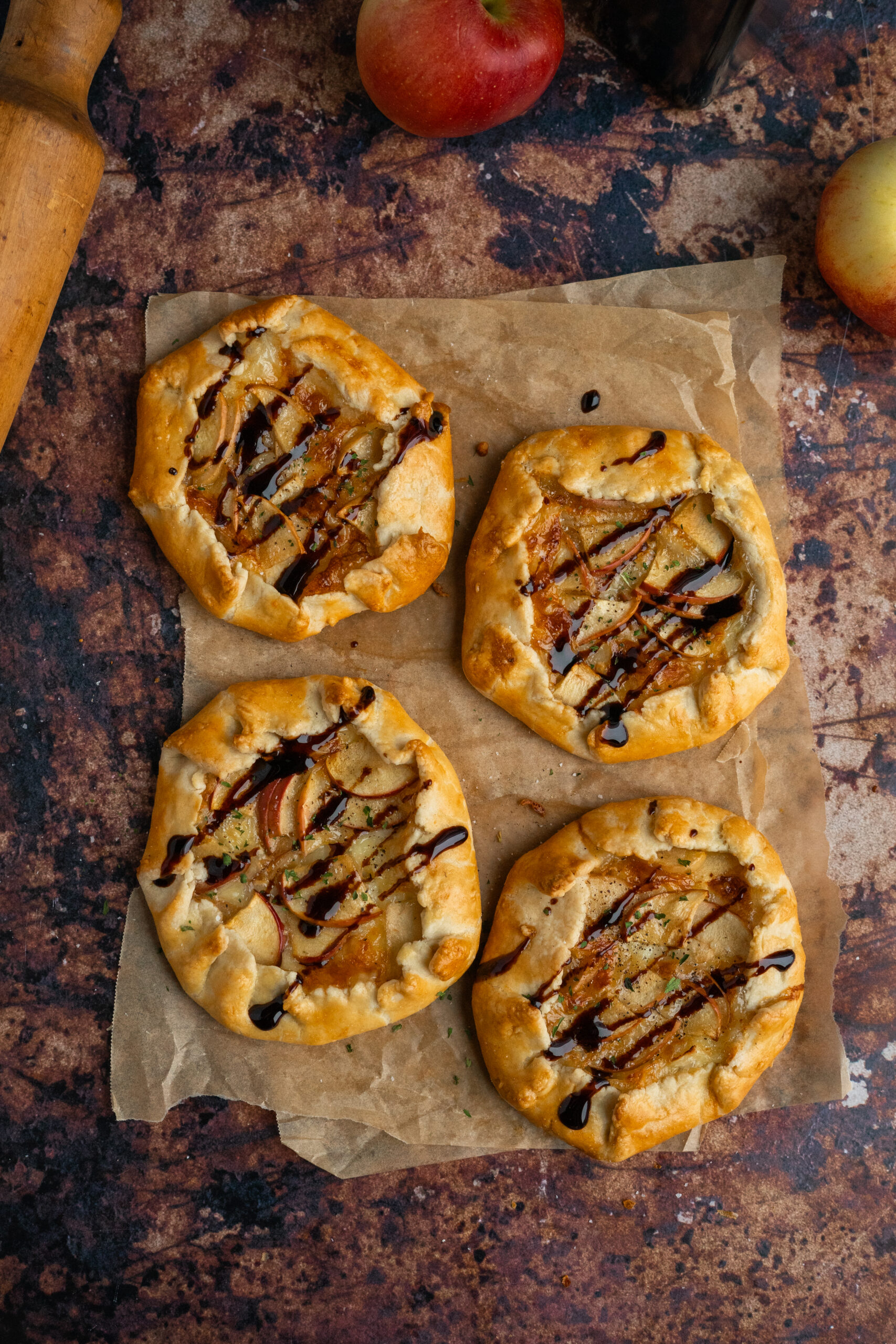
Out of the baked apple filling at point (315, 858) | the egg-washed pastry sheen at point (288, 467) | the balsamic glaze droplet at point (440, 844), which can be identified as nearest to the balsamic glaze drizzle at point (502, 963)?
the baked apple filling at point (315, 858)

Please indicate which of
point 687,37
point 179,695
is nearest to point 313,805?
point 179,695

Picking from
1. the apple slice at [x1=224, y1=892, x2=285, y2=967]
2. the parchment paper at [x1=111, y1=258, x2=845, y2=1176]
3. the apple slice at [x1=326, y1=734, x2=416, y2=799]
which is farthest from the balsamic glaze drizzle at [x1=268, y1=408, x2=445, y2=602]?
the apple slice at [x1=224, y1=892, x2=285, y2=967]

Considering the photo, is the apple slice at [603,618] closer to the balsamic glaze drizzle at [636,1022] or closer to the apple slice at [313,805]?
the apple slice at [313,805]

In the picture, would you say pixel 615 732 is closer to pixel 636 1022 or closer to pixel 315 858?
pixel 636 1022

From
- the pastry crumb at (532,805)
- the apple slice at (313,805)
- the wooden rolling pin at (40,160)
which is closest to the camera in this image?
the wooden rolling pin at (40,160)

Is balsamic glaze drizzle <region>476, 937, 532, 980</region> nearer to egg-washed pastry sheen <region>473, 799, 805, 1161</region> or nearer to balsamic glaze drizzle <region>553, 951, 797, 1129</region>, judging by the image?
egg-washed pastry sheen <region>473, 799, 805, 1161</region>

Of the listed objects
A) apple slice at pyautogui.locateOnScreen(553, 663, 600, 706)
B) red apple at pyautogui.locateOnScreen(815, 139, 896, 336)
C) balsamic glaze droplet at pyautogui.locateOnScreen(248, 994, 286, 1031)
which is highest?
red apple at pyautogui.locateOnScreen(815, 139, 896, 336)
